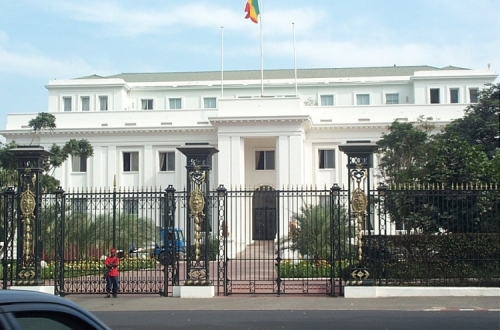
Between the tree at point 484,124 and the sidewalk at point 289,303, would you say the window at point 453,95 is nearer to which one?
the tree at point 484,124

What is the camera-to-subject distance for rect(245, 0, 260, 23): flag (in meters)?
40.8

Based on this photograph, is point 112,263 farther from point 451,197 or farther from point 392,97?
point 392,97

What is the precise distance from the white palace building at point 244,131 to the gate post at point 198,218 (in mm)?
26760

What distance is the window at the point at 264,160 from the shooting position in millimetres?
47344

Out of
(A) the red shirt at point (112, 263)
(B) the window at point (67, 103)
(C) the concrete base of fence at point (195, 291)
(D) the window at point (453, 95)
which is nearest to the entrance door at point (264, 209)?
(C) the concrete base of fence at point (195, 291)

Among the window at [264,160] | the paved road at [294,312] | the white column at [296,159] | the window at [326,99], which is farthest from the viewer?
the window at [326,99]

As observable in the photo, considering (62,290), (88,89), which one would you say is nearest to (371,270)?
(62,290)

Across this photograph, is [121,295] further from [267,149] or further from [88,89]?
[88,89]

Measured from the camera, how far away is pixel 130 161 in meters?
48.8

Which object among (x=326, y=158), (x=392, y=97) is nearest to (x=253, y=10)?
(x=326, y=158)

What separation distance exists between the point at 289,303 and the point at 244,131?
29391 mm

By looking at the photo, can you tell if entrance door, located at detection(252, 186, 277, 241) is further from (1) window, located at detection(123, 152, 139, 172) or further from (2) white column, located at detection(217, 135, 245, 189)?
(1) window, located at detection(123, 152, 139, 172)

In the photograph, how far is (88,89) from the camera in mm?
59000

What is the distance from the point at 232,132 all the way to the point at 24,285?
28561mm
